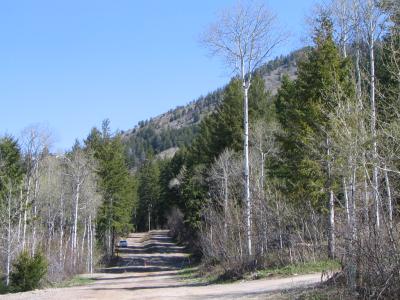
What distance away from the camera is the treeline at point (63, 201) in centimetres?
3512

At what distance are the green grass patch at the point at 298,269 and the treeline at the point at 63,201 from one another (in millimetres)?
16787

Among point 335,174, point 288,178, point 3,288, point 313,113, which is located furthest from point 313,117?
point 3,288

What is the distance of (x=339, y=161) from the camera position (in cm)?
1098

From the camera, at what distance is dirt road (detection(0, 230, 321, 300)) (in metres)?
15.5

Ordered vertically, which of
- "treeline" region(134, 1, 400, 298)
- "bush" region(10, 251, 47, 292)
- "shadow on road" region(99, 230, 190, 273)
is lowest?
"shadow on road" region(99, 230, 190, 273)

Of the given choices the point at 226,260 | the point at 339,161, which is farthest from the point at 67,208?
the point at 339,161

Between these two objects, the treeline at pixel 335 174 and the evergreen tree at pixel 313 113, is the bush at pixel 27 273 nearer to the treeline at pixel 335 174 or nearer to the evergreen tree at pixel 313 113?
the treeline at pixel 335 174

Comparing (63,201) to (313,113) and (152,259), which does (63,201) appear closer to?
(152,259)

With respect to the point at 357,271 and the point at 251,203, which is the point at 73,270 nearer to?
the point at 251,203

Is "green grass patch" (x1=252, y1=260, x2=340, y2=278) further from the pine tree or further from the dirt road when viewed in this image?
the pine tree

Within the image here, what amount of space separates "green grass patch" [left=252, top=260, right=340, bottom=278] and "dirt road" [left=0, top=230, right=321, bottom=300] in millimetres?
929

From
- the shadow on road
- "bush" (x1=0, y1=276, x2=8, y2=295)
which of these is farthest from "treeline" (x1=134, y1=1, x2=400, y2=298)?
the shadow on road

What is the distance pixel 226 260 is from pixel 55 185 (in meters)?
30.5

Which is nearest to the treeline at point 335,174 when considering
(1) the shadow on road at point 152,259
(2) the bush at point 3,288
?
(2) the bush at point 3,288
